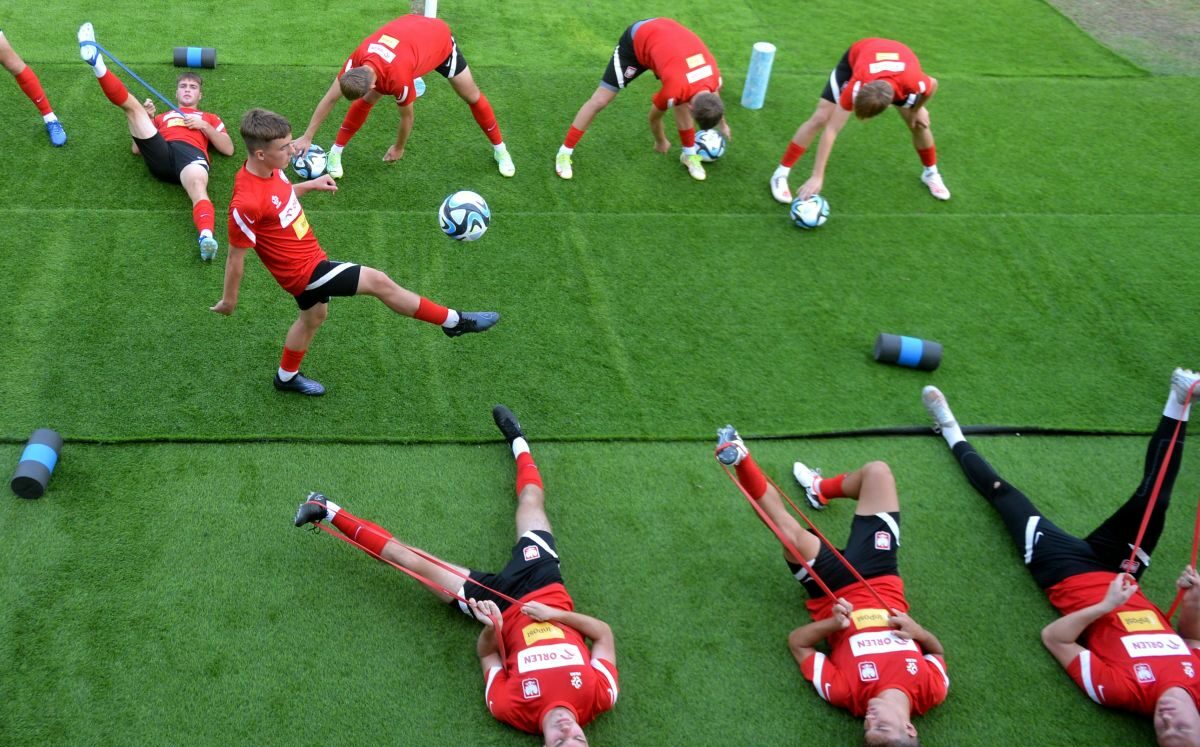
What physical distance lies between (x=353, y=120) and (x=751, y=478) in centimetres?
394

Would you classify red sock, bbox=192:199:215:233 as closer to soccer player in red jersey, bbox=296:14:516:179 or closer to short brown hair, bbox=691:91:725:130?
soccer player in red jersey, bbox=296:14:516:179

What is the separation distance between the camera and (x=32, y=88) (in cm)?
694

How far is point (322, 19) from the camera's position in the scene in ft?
29.6

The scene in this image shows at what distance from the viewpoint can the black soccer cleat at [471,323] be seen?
5.30m

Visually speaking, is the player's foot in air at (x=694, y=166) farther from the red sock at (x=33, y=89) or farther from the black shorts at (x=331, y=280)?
the red sock at (x=33, y=89)

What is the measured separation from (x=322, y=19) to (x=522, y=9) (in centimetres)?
194

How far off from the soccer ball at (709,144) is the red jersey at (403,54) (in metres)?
2.04

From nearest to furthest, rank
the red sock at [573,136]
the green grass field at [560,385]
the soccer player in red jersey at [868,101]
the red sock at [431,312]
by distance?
the green grass field at [560,385]
the red sock at [431,312]
the soccer player in red jersey at [868,101]
the red sock at [573,136]

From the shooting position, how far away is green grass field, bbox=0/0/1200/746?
13.8 feet

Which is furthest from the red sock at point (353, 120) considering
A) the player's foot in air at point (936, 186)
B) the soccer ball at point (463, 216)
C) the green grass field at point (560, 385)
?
the player's foot in air at point (936, 186)

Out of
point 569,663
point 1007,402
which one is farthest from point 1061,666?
point 569,663

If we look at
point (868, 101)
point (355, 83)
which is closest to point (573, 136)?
point (355, 83)

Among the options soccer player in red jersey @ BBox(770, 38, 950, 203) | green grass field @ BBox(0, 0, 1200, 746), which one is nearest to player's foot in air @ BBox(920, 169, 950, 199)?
soccer player in red jersey @ BBox(770, 38, 950, 203)

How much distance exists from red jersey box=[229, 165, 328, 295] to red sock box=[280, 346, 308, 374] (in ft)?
1.22
